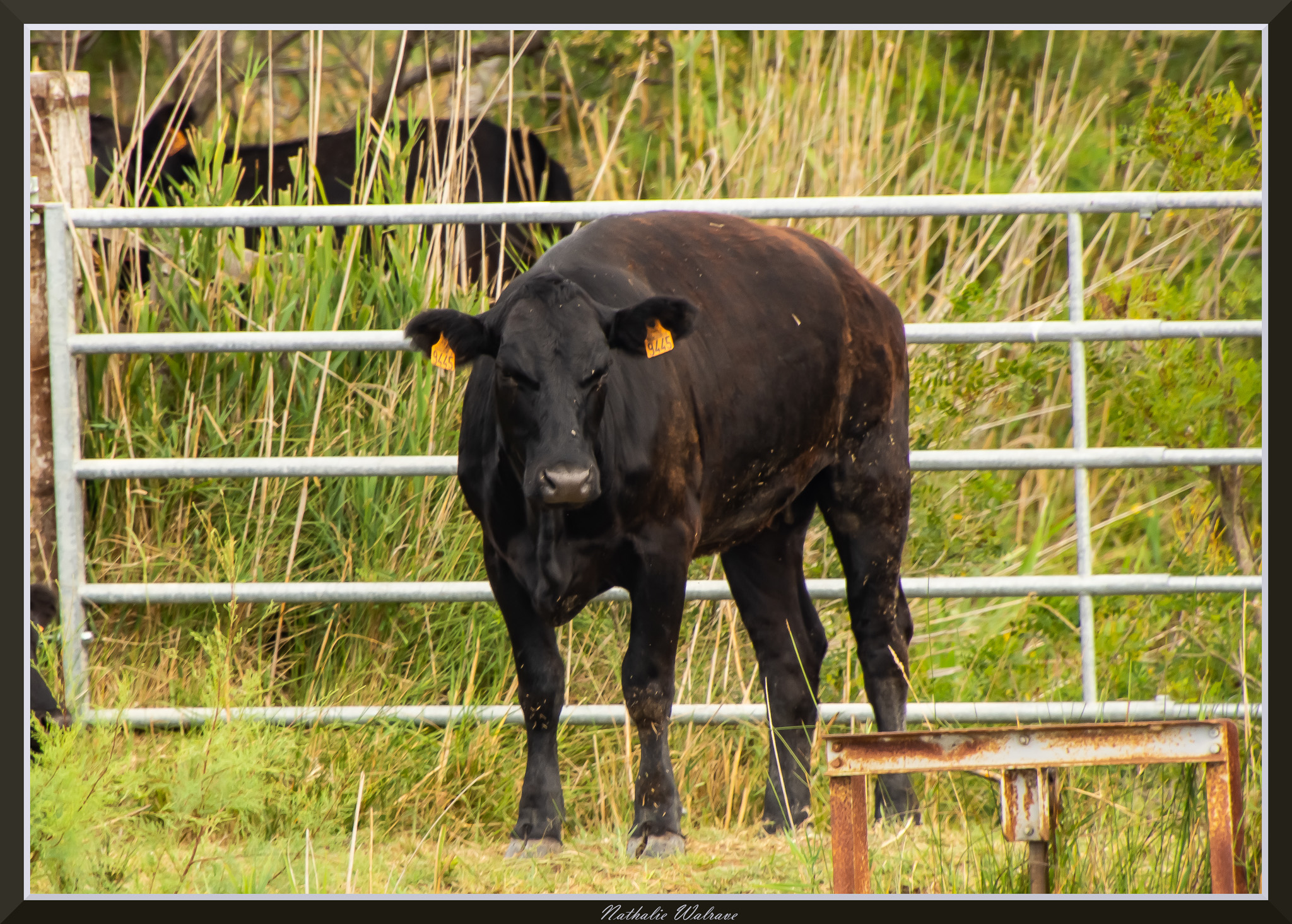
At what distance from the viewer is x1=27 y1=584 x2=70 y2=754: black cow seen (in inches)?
166

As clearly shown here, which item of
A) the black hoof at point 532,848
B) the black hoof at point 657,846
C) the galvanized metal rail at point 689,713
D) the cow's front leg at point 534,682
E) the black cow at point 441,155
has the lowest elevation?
the galvanized metal rail at point 689,713

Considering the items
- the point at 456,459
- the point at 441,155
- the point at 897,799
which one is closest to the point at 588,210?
the point at 456,459

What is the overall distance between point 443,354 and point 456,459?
42.1 inches

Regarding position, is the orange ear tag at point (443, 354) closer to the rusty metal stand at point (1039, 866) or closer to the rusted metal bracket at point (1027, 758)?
the rusted metal bracket at point (1027, 758)

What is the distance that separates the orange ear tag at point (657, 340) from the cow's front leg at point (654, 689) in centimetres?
56

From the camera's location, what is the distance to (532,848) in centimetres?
370

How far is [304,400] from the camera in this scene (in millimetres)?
5082

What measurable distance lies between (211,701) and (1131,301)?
365 cm

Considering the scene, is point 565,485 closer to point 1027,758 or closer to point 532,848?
point 532,848

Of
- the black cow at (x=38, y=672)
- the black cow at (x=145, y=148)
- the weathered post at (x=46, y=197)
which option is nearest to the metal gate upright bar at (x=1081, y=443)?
the black cow at (x=38, y=672)

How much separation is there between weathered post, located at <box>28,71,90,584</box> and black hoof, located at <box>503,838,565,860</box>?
2.18 metres

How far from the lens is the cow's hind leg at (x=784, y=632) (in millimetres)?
4402

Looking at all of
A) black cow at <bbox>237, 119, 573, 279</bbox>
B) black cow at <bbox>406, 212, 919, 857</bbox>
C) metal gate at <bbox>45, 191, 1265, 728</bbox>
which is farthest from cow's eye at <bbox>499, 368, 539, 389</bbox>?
black cow at <bbox>237, 119, 573, 279</bbox>

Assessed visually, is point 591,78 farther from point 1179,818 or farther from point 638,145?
point 1179,818
